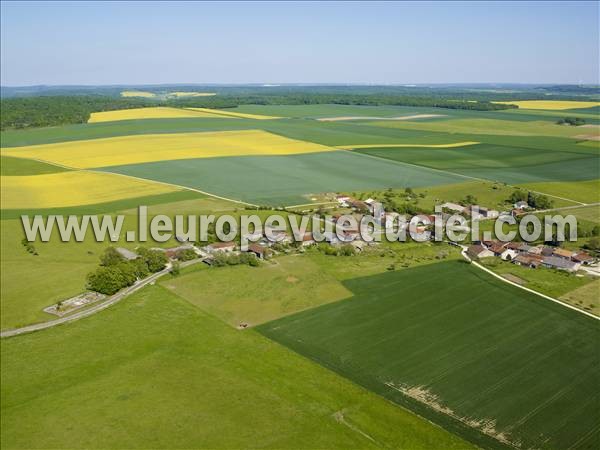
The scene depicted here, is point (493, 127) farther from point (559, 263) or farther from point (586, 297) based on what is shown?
point (586, 297)

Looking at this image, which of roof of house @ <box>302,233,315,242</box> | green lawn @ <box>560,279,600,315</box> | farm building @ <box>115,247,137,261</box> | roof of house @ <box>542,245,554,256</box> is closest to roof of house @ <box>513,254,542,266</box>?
roof of house @ <box>542,245,554,256</box>

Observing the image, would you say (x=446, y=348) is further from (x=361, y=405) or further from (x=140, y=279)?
(x=140, y=279)

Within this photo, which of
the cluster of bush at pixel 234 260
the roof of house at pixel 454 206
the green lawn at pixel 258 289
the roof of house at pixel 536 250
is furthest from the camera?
the roof of house at pixel 454 206

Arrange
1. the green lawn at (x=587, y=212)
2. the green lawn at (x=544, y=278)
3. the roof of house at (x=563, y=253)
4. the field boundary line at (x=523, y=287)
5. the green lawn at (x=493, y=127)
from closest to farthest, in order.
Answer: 1. the field boundary line at (x=523, y=287)
2. the green lawn at (x=544, y=278)
3. the roof of house at (x=563, y=253)
4. the green lawn at (x=587, y=212)
5. the green lawn at (x=493, y=127)

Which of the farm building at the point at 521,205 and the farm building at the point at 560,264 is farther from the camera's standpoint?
the farm building at the point at 521,205

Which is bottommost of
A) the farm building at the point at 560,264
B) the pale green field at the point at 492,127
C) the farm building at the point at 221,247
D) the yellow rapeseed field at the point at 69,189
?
the farm building at the point at 560,264

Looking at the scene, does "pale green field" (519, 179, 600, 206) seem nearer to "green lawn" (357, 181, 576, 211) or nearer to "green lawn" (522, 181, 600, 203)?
"green lawn" (522, 181, 600, 203)

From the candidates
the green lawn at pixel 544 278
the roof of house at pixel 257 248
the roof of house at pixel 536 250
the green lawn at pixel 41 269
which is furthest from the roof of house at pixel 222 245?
the roof of house at pixel 536 250

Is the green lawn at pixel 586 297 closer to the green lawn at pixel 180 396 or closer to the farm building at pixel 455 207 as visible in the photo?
the green lawn at pixel 180 396
